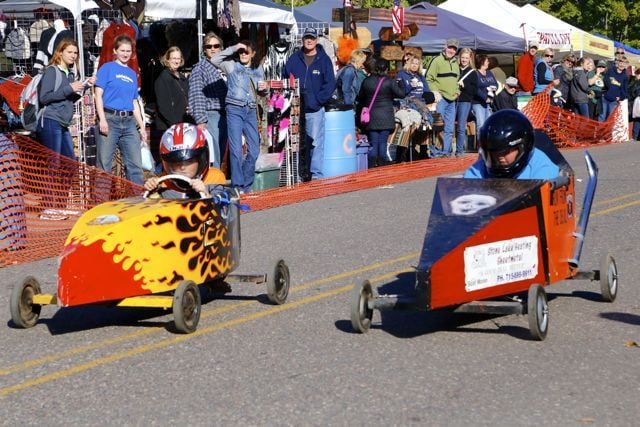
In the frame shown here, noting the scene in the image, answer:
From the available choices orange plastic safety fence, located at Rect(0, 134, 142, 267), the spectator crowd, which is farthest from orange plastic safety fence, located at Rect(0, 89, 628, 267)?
the spectator crowd

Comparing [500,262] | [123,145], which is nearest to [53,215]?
[123,145]

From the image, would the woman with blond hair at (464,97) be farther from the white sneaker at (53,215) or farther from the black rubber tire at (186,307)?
the black rubber tire at (186,307)

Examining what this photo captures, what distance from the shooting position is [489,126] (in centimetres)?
820

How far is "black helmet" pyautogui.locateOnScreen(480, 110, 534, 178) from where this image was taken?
8.16 meters

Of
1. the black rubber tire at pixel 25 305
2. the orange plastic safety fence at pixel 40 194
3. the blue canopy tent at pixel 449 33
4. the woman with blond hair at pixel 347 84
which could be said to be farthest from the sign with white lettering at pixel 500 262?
the blue canopy tent at pixel 449 33

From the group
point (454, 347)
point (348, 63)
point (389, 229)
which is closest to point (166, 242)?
point (454, 347)

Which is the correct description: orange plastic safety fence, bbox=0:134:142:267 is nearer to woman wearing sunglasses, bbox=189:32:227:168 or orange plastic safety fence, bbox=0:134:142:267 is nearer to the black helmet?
woman wearing sunglasses, bbox=189:32:227:168

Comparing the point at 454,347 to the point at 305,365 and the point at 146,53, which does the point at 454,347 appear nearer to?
the point at 305,365

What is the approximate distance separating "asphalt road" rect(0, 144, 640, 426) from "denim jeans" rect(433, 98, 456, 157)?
36.2 ft

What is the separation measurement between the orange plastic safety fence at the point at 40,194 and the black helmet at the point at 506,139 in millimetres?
5322

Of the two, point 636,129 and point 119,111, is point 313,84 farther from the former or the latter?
point 636,129

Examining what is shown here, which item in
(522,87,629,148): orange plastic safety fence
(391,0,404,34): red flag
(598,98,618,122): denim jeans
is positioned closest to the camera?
(391,0,404,34): red flag

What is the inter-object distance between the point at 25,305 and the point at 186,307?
1.23m

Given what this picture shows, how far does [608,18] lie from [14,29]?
133ft
